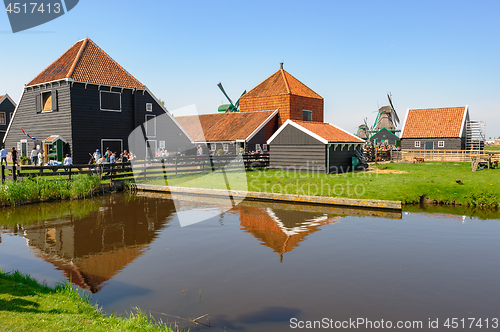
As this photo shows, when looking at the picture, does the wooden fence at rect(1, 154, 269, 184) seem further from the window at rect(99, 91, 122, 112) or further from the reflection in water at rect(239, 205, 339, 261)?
the reflection in water at rect(239, 205, 339, 261)

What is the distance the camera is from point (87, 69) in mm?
25875

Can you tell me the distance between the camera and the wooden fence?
1807 centimetres

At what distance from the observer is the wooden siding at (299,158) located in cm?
2180

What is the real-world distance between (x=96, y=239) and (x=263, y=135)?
2512cm

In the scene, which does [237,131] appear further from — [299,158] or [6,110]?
[6,110]

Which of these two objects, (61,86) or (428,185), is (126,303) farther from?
(61,86)

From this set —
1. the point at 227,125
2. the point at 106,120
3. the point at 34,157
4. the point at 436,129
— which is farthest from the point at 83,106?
the point at 436,129

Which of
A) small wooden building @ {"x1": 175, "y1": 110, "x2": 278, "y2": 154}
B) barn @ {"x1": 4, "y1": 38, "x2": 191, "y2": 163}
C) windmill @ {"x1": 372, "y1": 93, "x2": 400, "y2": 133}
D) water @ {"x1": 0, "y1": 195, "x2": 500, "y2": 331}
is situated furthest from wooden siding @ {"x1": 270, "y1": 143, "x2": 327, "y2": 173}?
windmill @ {"x1": 372, "y1": 93, "x2": 400, "y2": 133}

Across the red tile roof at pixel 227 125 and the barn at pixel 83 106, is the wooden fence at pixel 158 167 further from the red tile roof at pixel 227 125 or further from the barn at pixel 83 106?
the red tile roof at pixel 227 125

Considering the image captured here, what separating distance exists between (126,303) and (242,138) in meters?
26.7

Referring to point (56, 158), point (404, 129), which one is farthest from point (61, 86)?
point (404, 129)

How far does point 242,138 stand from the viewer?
32.1m

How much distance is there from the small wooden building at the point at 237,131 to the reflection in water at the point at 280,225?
1835 centimetres

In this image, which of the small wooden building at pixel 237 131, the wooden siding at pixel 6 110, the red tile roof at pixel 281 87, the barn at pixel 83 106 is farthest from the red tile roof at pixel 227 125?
the wooden siding at pixel 6 110
